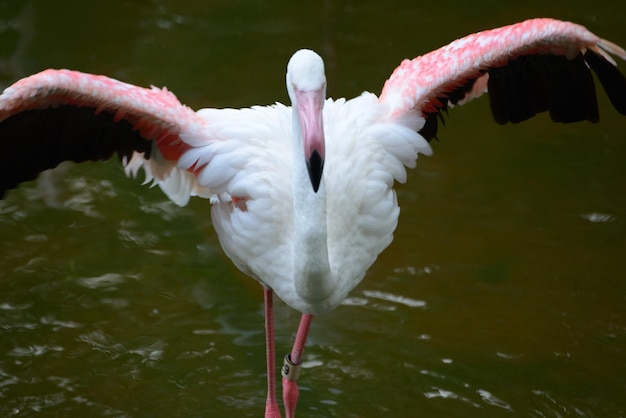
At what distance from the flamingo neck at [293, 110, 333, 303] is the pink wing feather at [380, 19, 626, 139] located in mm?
763

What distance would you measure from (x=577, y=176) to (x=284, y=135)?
298 centimetres

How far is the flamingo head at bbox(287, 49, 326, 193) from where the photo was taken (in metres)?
3.46

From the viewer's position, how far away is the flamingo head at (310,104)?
11.3 ft

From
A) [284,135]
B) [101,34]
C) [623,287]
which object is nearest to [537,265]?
[623,287]

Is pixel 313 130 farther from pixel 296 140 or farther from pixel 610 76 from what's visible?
pixel 610 76

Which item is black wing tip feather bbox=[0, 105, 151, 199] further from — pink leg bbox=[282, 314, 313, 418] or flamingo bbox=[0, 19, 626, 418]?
pink leg bbox=[282, 314, 313, 418]

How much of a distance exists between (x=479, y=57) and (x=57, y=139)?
1.81m

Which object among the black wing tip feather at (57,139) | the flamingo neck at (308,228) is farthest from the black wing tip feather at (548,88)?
the black wing tip feather at (57,139)

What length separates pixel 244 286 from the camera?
226 inches

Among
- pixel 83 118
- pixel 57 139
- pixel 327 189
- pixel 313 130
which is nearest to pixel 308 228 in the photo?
pixel 327 189

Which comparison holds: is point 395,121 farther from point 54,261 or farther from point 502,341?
point 54,261

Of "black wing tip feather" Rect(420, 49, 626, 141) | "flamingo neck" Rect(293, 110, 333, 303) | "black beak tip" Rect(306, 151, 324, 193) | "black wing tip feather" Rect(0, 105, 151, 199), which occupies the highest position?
"black wing tip feather" Rect(420, 49, 626, 141)

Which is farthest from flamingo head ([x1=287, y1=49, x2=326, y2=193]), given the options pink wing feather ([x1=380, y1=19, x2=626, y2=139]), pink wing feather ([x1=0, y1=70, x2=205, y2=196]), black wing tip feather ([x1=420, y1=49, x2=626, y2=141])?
black wing tip feather ([x1=420, y1=49, x2=626, y2=141])

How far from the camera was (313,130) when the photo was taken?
3500 mm
